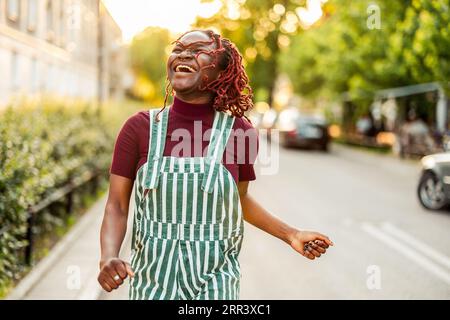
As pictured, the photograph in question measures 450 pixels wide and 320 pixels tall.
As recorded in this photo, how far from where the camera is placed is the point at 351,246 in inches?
320

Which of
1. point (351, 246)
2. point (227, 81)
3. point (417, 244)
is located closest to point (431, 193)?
point (417, 244)

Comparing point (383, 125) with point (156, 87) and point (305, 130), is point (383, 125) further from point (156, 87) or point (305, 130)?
point (156, 87)

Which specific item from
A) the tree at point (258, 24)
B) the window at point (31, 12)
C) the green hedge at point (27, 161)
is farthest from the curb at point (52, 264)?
the tree at point (258, 24)

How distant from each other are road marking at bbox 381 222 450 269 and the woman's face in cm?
548

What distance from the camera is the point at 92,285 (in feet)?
19.3

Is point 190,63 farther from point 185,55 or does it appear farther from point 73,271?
point 73,271

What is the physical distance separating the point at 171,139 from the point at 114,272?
1.67ft

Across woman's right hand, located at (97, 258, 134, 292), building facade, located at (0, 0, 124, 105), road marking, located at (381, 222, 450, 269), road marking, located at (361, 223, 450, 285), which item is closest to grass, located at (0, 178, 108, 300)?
building facade, located at (0, 0, 124, 105)

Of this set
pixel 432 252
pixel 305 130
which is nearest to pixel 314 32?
pixel 305 130

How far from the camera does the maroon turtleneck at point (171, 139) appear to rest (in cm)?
239

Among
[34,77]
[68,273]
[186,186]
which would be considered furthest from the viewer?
[34,77]

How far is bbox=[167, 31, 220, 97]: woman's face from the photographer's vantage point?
2393mm

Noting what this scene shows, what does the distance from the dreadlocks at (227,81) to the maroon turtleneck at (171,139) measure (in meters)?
0.06
